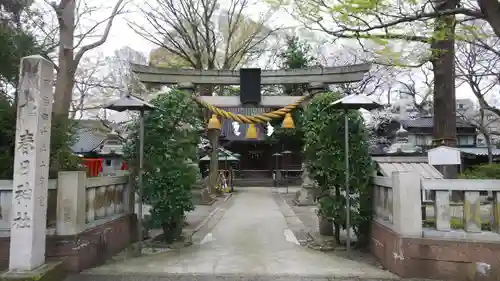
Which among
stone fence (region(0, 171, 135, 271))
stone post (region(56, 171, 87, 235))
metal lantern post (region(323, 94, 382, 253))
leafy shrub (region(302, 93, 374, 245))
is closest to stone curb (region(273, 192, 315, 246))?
leafy shrub (region(302, 93, 374, 245))

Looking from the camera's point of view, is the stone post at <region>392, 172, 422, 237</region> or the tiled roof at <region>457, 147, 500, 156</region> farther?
the tiled roof at <region>457, 147, 500, 156</region>

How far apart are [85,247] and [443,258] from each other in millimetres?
5418

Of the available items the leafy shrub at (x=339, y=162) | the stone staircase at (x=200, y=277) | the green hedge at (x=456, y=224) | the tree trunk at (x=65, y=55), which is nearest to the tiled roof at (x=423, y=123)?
the leafy shrub at (x=339, y=162)

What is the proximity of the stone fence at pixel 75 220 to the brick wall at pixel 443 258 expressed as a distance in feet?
15.8

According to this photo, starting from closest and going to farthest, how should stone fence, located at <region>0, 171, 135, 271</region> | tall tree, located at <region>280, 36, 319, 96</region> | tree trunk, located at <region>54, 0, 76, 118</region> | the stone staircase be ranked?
stone fence, located at <region>0, 171, 135, 271</region>
the stone staircase
tree trunk, located at <region>54, 0, 76, 118</region>
tall tree, located at <region>280, 36, 319, 96</region>

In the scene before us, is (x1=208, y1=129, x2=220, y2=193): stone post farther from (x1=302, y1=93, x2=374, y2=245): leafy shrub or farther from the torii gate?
(x1=302, y1=93, x2=374, y2=245): leafy shrub

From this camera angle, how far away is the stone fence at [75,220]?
5742 mm

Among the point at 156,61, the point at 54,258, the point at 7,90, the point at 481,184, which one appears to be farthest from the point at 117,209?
the point at 156,61

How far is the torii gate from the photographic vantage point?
421 inches

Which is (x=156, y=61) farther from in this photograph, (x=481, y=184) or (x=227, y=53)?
(x=481, y=184)

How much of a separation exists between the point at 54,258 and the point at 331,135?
5219 mm

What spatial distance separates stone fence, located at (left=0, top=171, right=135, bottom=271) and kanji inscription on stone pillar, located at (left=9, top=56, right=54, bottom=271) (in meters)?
0.38

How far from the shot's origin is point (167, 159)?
794 centimetres

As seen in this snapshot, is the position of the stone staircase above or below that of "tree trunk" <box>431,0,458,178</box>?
below
